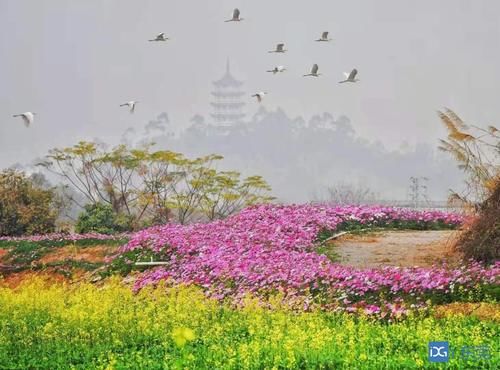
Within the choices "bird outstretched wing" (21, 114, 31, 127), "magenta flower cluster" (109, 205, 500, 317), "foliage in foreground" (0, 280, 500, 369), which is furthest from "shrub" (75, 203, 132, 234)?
"foliage in foreground" (0, 280, 500, 369)

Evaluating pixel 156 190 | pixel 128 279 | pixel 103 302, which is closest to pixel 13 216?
pixel 156 190

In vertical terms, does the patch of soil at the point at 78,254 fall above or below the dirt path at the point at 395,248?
below

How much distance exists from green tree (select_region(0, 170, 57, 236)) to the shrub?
4.21 feet

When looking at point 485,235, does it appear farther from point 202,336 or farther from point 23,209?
point 23,209

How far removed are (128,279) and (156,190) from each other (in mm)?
12268

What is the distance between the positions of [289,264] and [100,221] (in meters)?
11.0

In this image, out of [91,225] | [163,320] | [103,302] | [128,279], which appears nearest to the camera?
[163,320]

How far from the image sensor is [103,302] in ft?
32.6

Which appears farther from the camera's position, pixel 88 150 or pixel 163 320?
pixel 88 150

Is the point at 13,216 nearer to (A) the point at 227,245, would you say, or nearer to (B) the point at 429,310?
(A) the point at 227,245

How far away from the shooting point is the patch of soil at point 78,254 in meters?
16.5

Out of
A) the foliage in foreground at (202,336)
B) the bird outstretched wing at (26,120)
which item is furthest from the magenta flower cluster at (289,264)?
the bird outstretched wing at (26,120)

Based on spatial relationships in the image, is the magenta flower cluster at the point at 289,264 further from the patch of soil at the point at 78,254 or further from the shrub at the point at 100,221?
the shrub at the point at 100,221

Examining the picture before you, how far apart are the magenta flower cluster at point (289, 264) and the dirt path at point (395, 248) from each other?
61 cm
